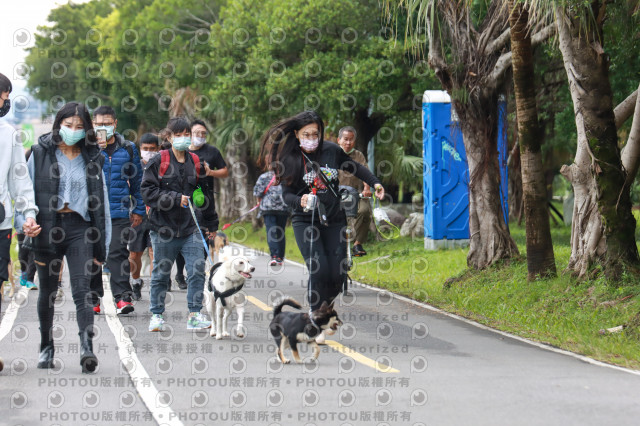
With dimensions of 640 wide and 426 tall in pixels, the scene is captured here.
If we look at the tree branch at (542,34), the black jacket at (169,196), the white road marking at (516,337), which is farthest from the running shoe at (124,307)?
the tree branch at (542,34)

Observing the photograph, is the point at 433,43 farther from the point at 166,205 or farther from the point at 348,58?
the point at 348,58

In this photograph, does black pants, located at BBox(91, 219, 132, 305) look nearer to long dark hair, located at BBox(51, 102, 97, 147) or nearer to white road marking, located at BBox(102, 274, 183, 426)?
white road marking, located at BBox(102, 274, 183, 426)

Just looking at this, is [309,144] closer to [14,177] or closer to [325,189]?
[325,189]

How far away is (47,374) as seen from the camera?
775 centimetres

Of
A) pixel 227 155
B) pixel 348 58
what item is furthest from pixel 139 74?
pixel 348 58

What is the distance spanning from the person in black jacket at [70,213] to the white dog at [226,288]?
1.50 metres

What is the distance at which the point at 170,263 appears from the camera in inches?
399

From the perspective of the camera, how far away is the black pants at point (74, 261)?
309 inches

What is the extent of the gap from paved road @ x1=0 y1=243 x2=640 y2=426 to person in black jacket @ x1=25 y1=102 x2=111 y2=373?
431 millimetres

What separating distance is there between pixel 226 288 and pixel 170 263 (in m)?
1.13

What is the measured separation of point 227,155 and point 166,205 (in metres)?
31.3

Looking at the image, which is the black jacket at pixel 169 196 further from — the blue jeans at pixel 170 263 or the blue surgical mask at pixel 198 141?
the blue surgical mask at pixel 198 141

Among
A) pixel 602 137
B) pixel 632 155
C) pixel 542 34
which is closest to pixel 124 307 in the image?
pixel 602 137

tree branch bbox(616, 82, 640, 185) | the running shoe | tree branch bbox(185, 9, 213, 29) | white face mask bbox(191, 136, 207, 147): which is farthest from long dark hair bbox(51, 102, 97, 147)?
tree branch bbox(185, 9, 213, 29)
